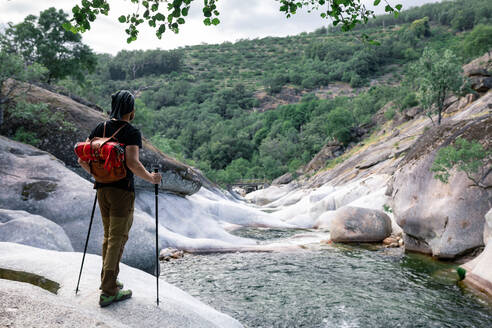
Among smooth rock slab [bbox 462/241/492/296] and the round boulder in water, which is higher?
smooth rock slab [bbox 462/241/492/296]

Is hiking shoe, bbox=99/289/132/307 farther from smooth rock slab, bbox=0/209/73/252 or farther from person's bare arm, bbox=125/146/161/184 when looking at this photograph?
smooth rock slab, bbox=0/209/73/252

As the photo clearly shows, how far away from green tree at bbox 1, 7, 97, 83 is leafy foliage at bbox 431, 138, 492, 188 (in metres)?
35.3

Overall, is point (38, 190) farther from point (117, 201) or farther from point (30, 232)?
point (117, 201)

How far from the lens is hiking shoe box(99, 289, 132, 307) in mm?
4602

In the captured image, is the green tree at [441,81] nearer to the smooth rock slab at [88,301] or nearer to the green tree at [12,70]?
the green tree at [12,70]

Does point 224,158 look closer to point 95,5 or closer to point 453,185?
point 453,185

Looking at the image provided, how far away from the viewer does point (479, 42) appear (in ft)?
220

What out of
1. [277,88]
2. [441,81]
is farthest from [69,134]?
[277,88]

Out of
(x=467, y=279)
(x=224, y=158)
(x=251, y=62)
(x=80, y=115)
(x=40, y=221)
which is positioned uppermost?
(x=251, y=62)

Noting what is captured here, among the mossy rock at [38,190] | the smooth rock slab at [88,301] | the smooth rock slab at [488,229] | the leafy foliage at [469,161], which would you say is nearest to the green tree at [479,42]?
the leafy foliage at [469,161]

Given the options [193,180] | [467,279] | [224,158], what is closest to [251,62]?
[224,158]

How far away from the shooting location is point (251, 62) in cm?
18500

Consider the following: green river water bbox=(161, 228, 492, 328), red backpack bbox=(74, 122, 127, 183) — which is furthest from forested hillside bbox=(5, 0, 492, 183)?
red backpack bbox=(74, 122, 127, 183)

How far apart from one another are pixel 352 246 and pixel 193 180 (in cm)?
1053
